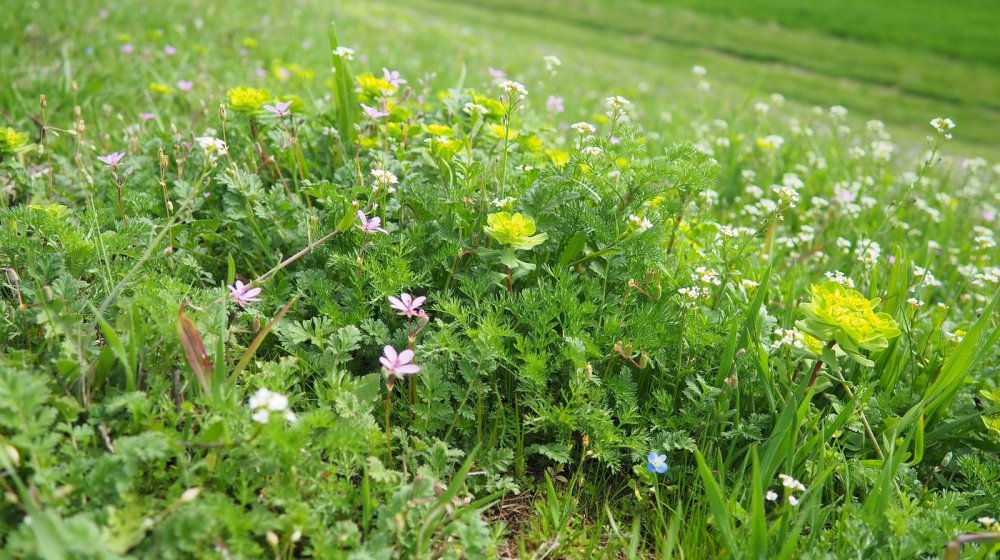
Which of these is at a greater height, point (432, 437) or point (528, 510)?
point (432, 437)

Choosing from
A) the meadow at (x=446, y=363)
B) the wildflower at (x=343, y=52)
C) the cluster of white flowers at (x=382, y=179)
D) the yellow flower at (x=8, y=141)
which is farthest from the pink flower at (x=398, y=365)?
the yellow flower at (x=8, y=141)

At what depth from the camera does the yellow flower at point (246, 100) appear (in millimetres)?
2578

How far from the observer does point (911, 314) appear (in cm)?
267

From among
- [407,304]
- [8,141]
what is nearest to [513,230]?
[407,304]

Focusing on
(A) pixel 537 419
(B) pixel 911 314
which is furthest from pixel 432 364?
(B) pixel 911 314

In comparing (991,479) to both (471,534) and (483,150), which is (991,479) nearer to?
(471,534)

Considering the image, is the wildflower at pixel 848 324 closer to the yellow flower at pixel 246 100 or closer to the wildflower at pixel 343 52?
the wildflower at pixel 343 52

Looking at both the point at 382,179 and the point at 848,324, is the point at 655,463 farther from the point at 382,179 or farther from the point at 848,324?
the point at 382,179

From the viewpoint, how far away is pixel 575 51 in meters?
16.5

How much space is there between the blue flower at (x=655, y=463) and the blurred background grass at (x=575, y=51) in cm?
280

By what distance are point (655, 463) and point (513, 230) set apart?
2.60 feet

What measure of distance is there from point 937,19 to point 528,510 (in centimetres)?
3465

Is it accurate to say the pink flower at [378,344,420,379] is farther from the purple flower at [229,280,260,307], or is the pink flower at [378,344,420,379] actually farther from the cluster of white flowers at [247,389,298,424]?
the purple flower at [229,280,260,307]

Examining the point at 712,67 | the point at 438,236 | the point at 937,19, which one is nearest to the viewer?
the point at 438,236
